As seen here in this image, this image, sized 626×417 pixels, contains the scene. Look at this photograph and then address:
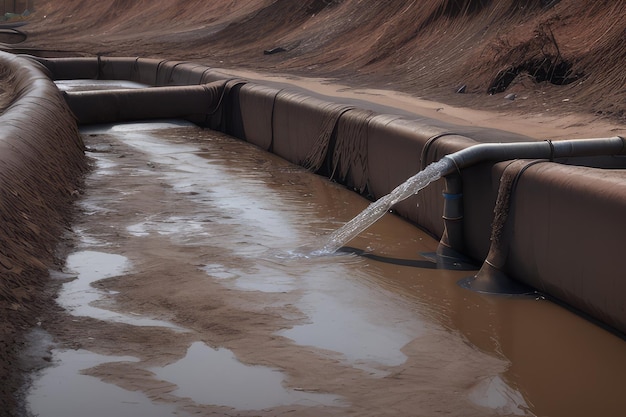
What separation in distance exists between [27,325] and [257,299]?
1.33 meters

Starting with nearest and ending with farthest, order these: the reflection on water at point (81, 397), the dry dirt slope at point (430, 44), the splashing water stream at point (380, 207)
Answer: the reflection on water at point (81, 397) < the splashing water stream at point (380, 207) < the dry dirt slope at point (430, 44)

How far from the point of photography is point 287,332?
16.2 feet

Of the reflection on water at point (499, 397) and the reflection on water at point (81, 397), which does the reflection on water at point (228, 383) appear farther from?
the reflection on water at point (499, 397)

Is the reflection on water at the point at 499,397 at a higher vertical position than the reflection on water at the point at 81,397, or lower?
higher

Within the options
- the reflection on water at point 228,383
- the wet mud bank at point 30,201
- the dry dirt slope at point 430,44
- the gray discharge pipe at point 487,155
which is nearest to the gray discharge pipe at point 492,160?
the gray discharge pipe at point 487,155

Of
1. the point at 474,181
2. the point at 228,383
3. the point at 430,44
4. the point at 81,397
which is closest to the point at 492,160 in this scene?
the point at 474,181

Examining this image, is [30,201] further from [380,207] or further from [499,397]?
[499,397]

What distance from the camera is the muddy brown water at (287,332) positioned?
4.14m

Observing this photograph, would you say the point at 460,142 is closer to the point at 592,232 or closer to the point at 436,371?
the point at 592,232

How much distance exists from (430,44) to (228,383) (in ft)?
38.2

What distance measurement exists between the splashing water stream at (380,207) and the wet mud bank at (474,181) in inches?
7.4

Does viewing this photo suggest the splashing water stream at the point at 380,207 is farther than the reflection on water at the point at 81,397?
Yes

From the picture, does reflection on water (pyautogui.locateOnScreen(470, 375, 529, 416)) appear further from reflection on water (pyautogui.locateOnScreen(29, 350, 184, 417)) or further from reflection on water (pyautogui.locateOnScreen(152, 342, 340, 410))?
reflection on water (pyautogui.locateOnScreen(29, 350, 184, 417))

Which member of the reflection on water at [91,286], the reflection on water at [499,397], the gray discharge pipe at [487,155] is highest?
the gray discharge pipe at [487,155]
